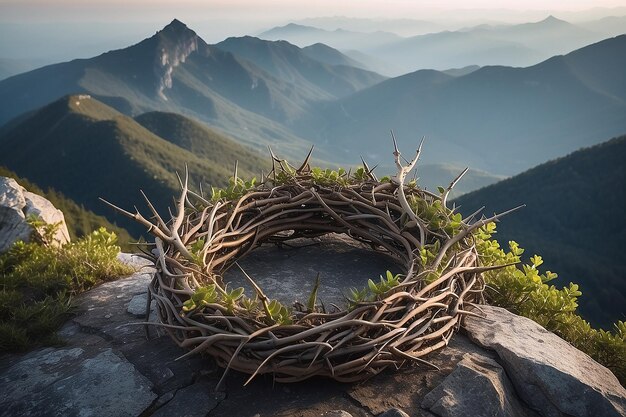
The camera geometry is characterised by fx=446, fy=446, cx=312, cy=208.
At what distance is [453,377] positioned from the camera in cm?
235

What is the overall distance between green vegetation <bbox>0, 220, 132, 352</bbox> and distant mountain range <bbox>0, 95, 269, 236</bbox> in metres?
79.7

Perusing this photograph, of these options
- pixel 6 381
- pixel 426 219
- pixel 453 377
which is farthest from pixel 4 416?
pixel 426 219

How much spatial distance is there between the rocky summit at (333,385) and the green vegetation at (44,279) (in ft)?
0.93

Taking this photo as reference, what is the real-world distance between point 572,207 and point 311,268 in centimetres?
9412

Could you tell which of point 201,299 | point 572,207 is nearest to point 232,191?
point 201,299

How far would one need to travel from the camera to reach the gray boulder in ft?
17.1

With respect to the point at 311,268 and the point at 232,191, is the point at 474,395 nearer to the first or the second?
the point at 311,268

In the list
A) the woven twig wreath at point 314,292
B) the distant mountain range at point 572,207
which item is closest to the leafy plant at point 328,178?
the woven twig wreath at point 314,292

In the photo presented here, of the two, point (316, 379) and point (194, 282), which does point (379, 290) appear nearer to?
point (316, 379)

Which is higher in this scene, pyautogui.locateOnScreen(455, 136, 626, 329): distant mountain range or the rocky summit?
Result: the rocky summit

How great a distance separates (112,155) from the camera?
105 m

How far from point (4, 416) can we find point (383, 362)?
2.04 m

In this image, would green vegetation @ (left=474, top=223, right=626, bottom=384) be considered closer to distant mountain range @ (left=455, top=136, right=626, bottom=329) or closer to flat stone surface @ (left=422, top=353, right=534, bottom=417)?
flat stone surface @ (left=422, top=353, right=534, bottom=417)

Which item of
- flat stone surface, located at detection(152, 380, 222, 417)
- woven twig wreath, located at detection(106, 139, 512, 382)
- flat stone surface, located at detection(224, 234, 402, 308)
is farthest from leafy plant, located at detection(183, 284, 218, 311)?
flat stone surface, located at detection(224, 234, 402, 308)
